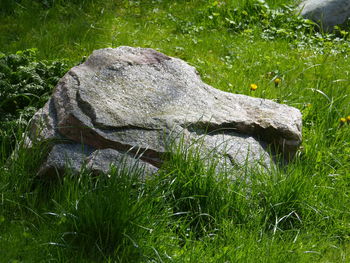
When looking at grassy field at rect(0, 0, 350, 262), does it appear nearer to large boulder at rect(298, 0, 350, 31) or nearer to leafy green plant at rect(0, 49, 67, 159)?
leafy green plant at rect(0, 49, 67, 159)

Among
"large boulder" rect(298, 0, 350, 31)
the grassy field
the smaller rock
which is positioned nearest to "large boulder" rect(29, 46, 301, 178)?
the smaller rock

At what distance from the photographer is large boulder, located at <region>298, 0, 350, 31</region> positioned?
27.0ft

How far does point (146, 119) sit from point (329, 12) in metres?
4.62

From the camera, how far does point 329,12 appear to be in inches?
325

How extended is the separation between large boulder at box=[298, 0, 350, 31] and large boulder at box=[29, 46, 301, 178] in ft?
11.4

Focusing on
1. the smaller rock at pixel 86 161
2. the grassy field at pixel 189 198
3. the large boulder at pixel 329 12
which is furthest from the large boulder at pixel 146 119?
the large boulder at pixel 329 12

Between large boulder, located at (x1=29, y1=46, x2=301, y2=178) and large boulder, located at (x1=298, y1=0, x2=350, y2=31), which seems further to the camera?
large boulder, located at (x1=298, y1=0, x2=350, y2=31)

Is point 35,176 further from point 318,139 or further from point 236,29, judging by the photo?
point 236,29

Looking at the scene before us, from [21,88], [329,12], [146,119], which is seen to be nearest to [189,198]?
[146,119]

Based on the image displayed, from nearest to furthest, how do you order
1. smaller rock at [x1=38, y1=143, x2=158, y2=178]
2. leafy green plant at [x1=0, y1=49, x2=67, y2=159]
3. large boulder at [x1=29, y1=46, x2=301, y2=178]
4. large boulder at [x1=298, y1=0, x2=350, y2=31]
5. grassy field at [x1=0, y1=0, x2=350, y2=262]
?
grassy field at [x1=0, y1=0, x2=350, y2=262] < smaller rock at [x1=38, y1=143, x2=158, y2=178] < large boulder at [x1=29, y1=46, x2=301, y2=178] < leafy green plant at [x1=0, y1=49, x2=67, y2=159] < large boulder at [x1=298, y1=0, x2=350, y2=31]

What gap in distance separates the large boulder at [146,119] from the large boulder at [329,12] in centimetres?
346

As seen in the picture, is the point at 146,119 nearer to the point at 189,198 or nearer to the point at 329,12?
the point at 189,198

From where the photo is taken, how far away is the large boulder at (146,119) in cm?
439

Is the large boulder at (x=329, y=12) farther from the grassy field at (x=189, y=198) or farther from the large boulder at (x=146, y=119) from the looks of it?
the large boulder at (x=146, y=119)
